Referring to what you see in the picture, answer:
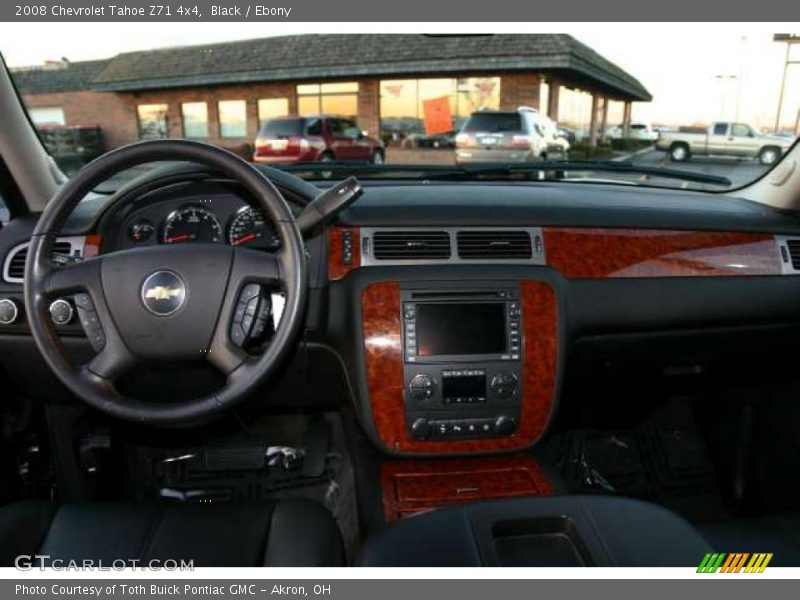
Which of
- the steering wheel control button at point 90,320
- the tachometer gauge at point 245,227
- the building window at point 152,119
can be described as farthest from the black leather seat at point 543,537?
the building window at point 152,119

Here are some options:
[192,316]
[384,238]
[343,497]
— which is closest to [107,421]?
[343,497]

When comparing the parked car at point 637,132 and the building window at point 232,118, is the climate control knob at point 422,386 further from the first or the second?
the building window at point 232,118

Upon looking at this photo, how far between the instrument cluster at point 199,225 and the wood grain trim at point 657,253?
102cm

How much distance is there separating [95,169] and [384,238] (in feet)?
2.93

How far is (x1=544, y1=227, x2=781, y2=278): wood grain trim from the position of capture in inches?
88.6

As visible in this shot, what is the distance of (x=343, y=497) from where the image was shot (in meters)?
2.74

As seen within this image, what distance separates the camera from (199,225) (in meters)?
2.12

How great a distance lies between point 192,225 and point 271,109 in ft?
11.3

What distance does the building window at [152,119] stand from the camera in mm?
2393

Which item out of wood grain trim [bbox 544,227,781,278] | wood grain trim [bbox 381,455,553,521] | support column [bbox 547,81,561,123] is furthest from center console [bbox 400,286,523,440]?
support column [bbox 547,81,561,123]

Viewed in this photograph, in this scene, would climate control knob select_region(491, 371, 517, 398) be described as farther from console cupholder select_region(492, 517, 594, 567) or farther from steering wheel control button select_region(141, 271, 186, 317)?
steering wheel control button select_region(141, 271, 186, 317)

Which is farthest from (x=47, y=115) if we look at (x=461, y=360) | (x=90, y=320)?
(x=461, y=360)

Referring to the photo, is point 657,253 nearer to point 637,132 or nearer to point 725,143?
point 637,132

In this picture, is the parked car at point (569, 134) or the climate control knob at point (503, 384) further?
the parked car at point (569, 134)
